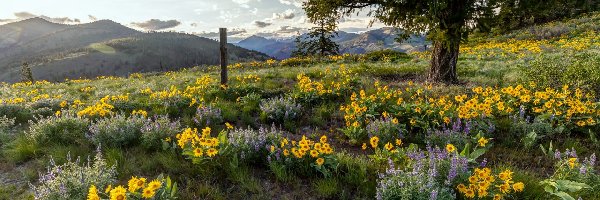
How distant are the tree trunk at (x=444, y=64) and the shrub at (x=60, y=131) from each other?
1073cm

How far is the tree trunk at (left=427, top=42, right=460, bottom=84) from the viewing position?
12.5 meters

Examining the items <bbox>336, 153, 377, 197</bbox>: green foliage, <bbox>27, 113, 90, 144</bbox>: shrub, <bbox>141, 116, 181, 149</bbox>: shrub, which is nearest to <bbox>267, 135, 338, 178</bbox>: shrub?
<bbox>336, 153, 377, 197</bbox>: green foliage

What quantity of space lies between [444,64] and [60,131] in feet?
37.7

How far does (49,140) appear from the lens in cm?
727

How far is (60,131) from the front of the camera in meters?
7.58

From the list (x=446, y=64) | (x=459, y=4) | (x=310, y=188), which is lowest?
(x=310, y=188)

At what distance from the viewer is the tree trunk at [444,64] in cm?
1248

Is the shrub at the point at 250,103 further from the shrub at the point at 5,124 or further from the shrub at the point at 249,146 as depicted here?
the shrub at the point at 5,124

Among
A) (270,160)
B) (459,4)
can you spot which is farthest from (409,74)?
(270,160)

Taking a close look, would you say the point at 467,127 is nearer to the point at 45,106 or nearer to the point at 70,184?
the point at 70,184

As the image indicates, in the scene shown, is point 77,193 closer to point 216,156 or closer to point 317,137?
point 216,156

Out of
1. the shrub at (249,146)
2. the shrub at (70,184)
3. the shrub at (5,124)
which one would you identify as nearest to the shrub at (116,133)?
the shrub at (70,184)

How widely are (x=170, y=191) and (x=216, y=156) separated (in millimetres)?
1423

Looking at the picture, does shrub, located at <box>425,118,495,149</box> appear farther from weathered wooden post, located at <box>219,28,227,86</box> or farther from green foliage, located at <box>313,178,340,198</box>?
weathered wooden post, located at <box>219,28,227,86</box>
